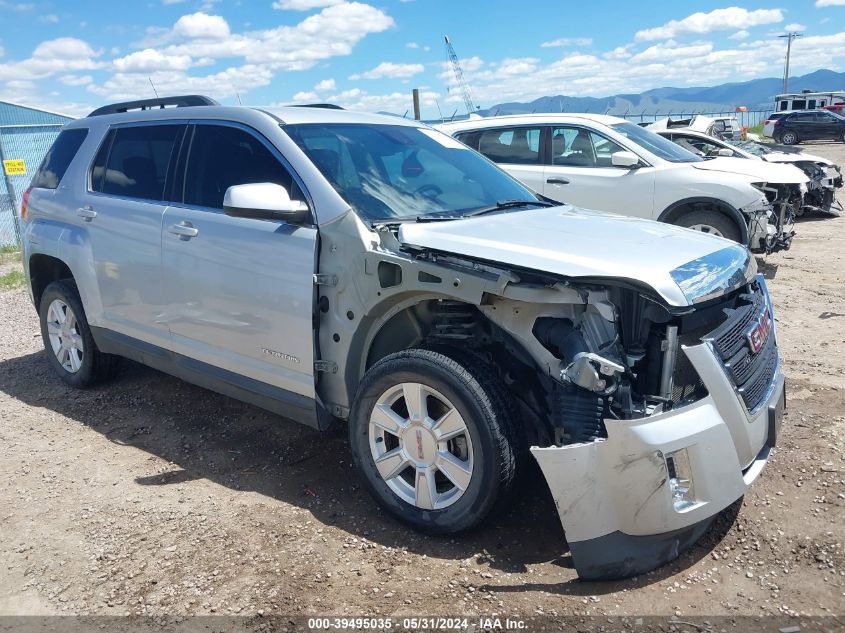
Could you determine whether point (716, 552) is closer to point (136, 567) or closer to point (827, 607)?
point (827, 607)

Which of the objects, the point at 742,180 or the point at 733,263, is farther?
the point at 742,180

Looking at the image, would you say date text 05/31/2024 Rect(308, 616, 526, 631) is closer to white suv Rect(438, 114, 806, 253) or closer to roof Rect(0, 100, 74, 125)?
white suv Rect(438, 114, 806, 253)

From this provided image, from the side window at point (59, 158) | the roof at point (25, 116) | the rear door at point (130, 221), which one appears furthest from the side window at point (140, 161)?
the roof at point (25, 116)

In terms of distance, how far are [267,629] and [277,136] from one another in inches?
95.1

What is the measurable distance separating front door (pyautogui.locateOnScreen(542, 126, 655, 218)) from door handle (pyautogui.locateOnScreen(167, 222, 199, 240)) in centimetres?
561

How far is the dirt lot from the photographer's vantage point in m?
2.81

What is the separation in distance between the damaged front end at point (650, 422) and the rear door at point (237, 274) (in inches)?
51.1

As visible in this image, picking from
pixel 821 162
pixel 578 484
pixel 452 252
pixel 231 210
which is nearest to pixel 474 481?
pixel 578 484

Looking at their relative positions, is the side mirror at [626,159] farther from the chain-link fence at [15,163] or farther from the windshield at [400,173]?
the chain-link fence at [15,163]

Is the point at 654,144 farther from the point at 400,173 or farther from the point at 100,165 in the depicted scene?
the point at 100,165

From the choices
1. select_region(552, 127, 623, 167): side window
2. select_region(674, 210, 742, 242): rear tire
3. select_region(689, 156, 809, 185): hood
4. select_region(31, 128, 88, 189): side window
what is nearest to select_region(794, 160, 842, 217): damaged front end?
select_region(689, 156, 809, 185): hood

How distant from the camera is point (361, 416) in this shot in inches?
132

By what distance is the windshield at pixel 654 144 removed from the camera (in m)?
8.76

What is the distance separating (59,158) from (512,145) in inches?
217
